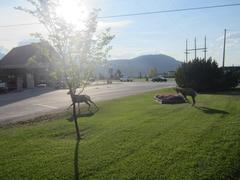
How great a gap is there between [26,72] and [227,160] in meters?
50.5

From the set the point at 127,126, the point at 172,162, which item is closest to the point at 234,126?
the point at 127,126

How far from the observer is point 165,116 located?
13188 millimetres

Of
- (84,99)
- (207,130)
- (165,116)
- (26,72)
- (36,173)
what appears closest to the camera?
(36,173)

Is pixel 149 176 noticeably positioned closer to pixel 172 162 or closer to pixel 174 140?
pixel 172 162

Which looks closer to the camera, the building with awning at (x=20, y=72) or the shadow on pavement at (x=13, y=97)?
the shadow on pavement at (x=13, y=97)

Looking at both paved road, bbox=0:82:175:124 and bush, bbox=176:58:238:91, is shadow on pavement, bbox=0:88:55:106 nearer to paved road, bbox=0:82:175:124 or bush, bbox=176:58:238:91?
paved road, bbox=0:82:175:124

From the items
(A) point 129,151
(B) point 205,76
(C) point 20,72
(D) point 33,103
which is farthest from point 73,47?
(C) point 20,72

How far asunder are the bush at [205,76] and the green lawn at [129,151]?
64.8 feet

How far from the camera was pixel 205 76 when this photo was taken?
31.2 metres

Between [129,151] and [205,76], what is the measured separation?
2486cm

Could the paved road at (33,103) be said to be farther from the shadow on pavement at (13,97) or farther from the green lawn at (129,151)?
the green lawn at (129,151)

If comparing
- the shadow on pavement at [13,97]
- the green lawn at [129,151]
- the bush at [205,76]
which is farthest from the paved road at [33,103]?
Result: the green lawn at [129,151]

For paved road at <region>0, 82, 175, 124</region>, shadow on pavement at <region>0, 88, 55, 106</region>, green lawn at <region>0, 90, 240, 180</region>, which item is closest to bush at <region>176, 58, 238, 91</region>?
paved road at <region>0, 82, 175, 124</region>

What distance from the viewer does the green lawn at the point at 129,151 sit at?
21.5 ft
